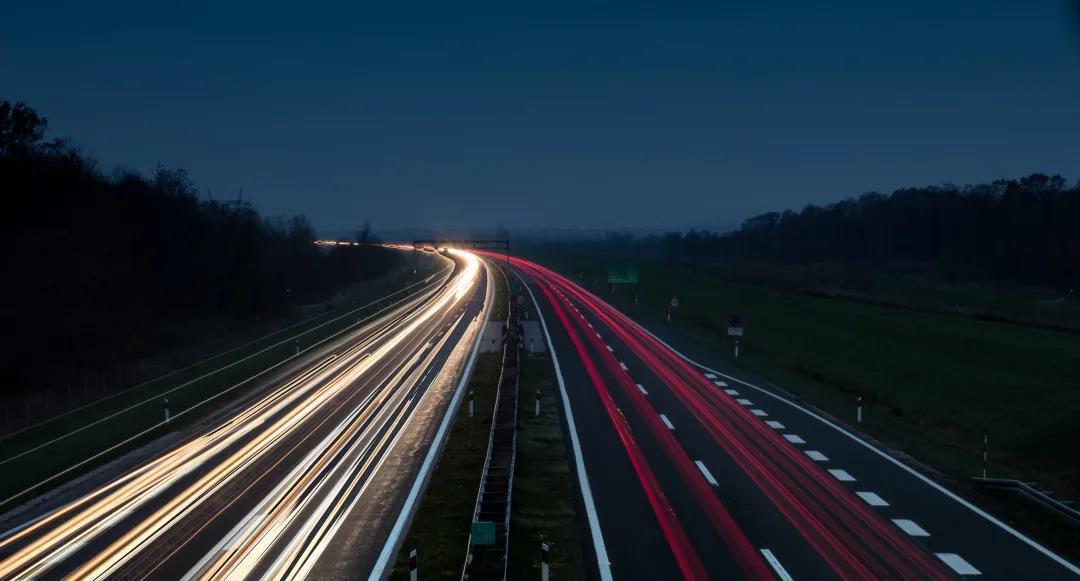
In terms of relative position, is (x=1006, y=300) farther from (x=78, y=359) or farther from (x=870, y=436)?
(x=78, y=359)

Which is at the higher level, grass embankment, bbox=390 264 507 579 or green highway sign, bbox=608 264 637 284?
green highway sign, bbox=608 264 637 284

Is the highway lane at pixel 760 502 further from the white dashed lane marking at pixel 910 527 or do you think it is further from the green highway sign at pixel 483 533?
the green highway sign at pixel 483 533

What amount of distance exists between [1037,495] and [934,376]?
2245 cm

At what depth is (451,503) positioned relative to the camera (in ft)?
61.6

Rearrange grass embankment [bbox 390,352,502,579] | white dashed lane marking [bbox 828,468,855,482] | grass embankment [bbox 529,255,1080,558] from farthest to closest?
grass embankment [bbox 529,255,1080,558], white dashed lane marking [bbox 828,468,855,482], grass embankment [bbox 390,352,502,579]

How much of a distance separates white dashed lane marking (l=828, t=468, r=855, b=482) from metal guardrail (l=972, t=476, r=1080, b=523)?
10.6 ft

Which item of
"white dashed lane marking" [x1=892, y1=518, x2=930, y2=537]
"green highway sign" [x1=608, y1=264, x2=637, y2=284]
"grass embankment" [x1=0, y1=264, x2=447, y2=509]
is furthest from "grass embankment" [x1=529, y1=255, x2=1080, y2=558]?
"grass embankment" [x1=0, y1=264, x2=447, y2=509]

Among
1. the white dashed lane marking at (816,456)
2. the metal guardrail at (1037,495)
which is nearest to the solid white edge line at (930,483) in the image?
the metal guardrail at (1037,495)

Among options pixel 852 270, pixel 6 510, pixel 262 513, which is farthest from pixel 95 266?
pixel 852 270

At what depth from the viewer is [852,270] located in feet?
411

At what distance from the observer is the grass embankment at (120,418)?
2409cm

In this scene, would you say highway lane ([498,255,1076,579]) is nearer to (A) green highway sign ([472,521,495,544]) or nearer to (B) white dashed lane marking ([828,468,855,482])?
(B) white dashed lane marking ([828,468,855,482])

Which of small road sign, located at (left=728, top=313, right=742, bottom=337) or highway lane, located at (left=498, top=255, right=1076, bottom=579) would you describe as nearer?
highway lane, located at (left=498, top=255, right=1076, bottom=579)

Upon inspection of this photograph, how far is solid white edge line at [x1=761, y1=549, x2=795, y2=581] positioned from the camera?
47.1 feet
